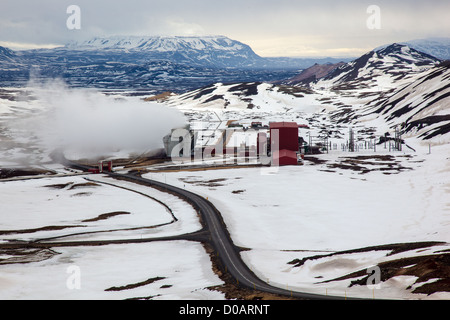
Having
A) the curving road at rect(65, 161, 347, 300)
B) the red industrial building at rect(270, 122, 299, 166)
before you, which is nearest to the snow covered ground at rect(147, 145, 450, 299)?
the curving road at rect(65, 161, 347, 300)

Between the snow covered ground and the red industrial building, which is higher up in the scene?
the red industrial building

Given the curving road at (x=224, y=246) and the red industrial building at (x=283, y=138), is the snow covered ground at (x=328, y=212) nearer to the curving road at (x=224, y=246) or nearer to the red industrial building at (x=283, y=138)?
the curving road at (x=224, y=246)

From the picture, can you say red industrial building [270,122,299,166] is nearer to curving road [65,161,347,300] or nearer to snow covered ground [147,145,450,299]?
snow covered ground [147,145,450,299]

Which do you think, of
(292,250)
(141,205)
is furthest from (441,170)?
(141,205)

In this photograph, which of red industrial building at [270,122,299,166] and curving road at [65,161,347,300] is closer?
curving road at [65,161,347,300]

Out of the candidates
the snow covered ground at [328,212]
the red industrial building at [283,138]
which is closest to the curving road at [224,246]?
the snow covered ground at [328,212]

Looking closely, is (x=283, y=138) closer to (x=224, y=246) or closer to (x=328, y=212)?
(x=328, y=212)

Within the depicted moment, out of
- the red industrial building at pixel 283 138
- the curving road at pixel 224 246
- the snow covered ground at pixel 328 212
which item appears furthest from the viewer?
the red industrial building at pixel 283 138

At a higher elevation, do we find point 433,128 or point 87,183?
point 433,128
